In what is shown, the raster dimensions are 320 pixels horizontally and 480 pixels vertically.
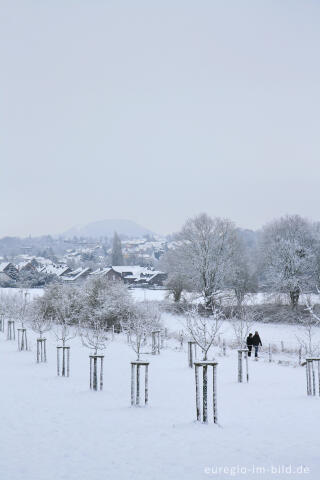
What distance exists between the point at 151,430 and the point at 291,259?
36.4 meters

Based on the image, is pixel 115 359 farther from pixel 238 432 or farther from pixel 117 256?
pixel 117 256

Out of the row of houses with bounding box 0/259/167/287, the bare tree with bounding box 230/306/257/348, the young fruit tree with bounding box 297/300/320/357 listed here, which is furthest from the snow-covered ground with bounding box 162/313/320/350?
the row of houses with bounding box 0/259/167/287

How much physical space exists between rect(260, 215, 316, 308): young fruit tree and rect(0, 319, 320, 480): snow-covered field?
84.4 feet

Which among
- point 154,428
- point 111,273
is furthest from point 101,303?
point 111,273

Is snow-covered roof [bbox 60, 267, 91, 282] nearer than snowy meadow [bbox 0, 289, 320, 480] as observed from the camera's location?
No

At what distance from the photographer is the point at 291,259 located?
45281 mm

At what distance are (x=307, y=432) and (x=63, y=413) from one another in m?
→ 6.64

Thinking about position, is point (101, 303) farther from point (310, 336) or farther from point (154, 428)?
point (154, 428)

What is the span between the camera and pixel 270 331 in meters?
40.7

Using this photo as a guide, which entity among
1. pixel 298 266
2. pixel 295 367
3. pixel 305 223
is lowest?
pixel 295 367

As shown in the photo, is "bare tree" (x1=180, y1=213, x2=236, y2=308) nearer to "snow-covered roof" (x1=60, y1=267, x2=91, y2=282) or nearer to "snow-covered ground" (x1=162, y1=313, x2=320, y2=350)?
"snow-covered ground" (x1=162, y1=313, x2=320, y2=350)

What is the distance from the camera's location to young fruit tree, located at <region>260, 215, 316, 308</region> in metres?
44.8

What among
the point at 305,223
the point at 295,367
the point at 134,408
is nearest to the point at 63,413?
the point at 134,408

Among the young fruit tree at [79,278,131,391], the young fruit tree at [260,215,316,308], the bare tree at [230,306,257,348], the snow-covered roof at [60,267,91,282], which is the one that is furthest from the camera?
the snow-covered roof at [60,267,91,282]
